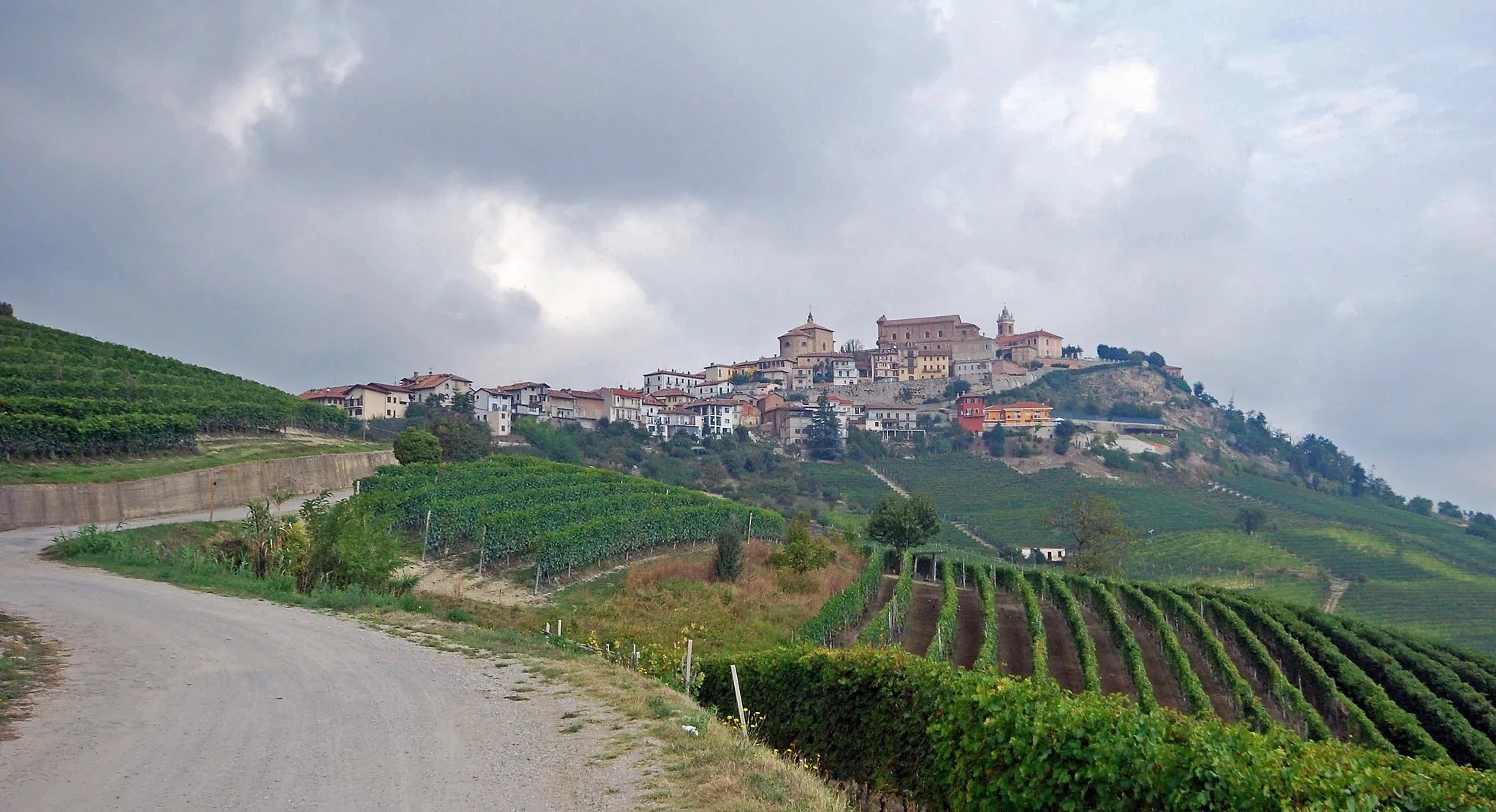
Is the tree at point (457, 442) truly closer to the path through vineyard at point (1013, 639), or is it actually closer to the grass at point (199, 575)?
the grass at point (199, 575)

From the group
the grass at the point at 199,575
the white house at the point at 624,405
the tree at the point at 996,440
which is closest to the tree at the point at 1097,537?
the grass at the point at 199,575

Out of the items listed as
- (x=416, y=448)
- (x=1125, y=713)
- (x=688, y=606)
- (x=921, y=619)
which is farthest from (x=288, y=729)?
(x=416, y=448)

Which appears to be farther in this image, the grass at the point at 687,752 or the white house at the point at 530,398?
the white house at the point at 530,398

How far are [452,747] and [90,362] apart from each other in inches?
1911

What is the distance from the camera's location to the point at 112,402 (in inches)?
1497

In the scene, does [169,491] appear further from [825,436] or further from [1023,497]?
[825,436]

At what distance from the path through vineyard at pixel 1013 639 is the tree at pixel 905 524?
7022 mm

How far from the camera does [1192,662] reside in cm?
3100

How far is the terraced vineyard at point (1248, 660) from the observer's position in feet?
74.9

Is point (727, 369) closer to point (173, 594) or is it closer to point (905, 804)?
point (173, 594)

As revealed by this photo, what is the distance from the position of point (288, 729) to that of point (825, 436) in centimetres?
9365

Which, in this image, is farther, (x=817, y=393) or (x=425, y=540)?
(x=817, y=393)

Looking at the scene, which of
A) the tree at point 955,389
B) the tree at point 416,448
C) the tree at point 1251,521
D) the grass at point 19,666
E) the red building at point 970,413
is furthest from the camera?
the tree at point 955,389

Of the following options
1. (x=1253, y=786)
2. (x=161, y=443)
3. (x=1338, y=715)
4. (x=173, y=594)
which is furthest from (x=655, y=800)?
(x=161, y=443)
